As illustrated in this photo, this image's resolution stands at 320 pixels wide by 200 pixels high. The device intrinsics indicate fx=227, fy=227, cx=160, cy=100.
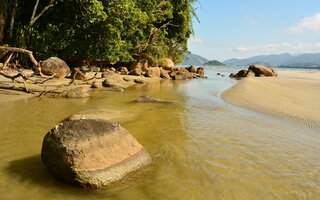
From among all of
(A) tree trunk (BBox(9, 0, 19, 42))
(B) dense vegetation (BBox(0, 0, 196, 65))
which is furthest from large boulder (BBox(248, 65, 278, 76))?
(A) tree trunk (BBox(9, 0, 19, 42))

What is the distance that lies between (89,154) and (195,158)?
5.88 ft

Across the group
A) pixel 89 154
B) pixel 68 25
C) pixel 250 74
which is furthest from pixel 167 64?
pixel 89 154

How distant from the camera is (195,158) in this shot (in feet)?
12.5

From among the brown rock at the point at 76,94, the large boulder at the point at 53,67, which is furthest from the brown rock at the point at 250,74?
the brown rock at the point at 76,94

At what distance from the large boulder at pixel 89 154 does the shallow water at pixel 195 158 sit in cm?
18

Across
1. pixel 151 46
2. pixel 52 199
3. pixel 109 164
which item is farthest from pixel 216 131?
pixel 151 46

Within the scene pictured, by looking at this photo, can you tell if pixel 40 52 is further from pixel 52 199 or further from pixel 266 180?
pixel 266 180

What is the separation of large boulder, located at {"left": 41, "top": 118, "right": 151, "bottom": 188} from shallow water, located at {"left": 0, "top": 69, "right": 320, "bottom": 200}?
0.59 feet

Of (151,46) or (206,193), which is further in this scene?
(151,46)

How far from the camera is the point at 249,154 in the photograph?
4.06 meters

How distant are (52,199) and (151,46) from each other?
2096 cm

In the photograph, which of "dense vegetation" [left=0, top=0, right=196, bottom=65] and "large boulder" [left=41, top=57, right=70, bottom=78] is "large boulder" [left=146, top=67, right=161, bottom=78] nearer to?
"dense vegetation" [left=0, top=0, right=196, bottom=65]

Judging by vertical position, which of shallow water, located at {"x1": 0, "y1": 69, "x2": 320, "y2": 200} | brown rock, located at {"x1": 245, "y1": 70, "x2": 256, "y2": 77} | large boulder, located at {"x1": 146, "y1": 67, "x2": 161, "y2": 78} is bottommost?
shallow water, located at {"x1": 0, "y1": 69, "x2": 320, "y2": 200}

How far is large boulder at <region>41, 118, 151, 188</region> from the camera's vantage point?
9.07ft
